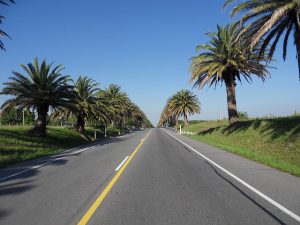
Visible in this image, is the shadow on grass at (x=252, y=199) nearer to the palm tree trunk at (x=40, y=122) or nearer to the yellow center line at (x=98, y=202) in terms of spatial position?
the yellow center line at (x=98, y=202)

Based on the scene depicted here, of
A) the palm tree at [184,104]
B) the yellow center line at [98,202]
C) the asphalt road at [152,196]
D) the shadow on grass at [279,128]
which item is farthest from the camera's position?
the palm tree at [184,104]

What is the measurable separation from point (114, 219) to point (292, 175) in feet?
23.3

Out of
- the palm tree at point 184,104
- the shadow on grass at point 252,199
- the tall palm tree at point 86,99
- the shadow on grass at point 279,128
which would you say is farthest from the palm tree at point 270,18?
the palm tree at point 184,104

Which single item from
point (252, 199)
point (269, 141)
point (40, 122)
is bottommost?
point (252, 199)

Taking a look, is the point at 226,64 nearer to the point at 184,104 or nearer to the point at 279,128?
the point at 279,128

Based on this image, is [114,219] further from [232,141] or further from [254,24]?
[232,141]

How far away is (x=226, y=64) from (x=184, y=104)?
5120 cm

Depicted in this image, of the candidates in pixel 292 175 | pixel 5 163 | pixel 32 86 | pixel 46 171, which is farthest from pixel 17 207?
pixel 32 86

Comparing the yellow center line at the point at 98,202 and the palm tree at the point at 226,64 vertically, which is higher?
the palm tree at the point at 226,64

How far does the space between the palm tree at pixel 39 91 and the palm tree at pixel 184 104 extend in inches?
2079

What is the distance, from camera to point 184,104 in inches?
3354

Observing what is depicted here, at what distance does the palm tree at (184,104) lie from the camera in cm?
8525

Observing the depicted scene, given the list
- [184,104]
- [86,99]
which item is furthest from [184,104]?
[86,99]

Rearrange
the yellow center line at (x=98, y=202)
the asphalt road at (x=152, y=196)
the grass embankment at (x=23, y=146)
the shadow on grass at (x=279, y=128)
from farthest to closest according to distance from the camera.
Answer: the shadow on grass at (x=279, y=128), the grass embankment at (x=23, y=146), the asphalt road at (x=152, y=196), the yellow center line at (x=98, y=202)
